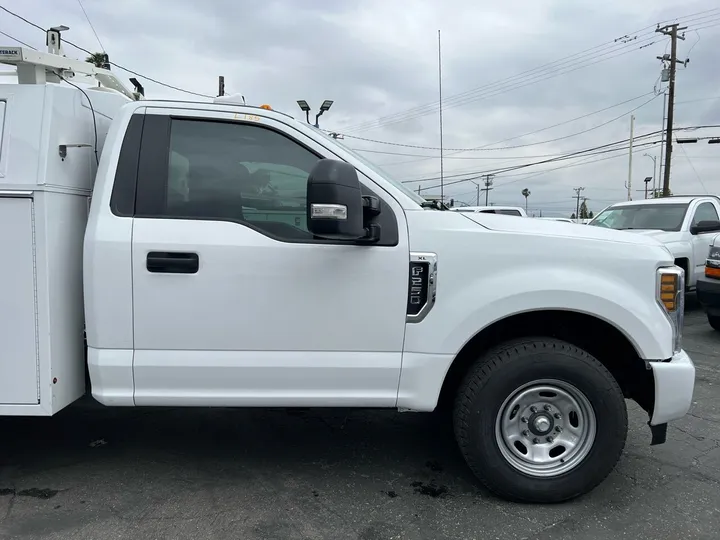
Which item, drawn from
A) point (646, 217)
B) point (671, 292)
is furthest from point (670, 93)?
point (671, 292)

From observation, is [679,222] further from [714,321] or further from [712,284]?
[712,284]

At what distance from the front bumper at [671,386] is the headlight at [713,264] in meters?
4.59

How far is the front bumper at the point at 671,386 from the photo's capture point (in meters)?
3.01

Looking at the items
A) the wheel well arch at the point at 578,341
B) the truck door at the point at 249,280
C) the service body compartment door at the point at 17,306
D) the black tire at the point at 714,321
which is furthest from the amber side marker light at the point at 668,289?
the black tire at the point at 714,321

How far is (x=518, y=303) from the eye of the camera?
2.93 meters

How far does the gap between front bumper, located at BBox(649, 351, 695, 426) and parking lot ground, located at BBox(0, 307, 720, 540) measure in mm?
551

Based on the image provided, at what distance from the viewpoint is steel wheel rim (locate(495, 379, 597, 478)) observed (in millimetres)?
3033

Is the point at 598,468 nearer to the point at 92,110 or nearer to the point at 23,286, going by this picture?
the point at 23,286

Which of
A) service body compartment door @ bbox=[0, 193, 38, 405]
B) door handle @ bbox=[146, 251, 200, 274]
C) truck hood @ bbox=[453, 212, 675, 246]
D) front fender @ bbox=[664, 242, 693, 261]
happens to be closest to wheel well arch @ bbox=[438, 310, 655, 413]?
truck hood @ bbox=[453, 212, 675, 246]

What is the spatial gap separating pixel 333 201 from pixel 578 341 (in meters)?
1.76

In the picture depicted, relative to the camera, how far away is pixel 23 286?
2.84m

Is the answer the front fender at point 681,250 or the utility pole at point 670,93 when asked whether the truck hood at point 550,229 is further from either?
the utility pole at point 670,93

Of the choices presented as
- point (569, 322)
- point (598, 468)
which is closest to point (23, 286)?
point (569, 322)

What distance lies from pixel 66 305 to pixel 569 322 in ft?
8.94
